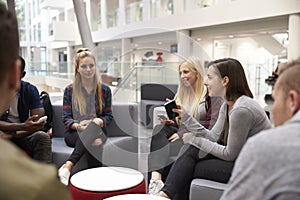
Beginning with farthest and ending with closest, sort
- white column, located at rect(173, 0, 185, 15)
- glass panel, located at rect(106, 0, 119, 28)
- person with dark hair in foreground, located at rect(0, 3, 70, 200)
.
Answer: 1. glass panel, located at rect(106, 0, 119, 28)
2. white column, located at rect(173, 0, 185, 15)
3. person with dark hair in foreground, located at rect(0, 3, 70, 200)

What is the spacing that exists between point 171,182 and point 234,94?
699 millimetres

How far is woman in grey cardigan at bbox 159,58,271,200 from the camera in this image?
5.76ft

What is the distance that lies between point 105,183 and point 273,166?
1296 mm

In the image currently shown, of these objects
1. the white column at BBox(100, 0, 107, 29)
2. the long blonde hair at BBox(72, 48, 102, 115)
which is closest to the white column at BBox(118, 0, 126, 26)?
the white column at BBox(100, 0, 107, 29)

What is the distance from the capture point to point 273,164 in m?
0.77

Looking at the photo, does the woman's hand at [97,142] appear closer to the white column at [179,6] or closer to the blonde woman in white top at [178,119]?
the blonde woman in white top at [178,119]

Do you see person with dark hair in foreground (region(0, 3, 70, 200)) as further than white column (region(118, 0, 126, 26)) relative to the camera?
No

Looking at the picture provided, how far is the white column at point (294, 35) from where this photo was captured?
6891 mm

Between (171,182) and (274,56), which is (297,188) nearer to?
(171,182)

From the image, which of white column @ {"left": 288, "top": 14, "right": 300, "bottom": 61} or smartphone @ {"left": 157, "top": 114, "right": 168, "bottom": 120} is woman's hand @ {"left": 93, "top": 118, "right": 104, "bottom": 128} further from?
white column @ {"left": 288, "top": 14, "right": 300, "bottom": 61}

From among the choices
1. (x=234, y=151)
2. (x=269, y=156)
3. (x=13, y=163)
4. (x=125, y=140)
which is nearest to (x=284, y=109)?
(x=269, y=156)

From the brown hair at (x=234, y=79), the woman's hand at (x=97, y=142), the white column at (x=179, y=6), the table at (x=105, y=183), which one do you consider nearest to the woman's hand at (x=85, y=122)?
the woman's hand at (x=97, y=142)

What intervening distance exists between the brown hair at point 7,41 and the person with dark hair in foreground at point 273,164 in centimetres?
63

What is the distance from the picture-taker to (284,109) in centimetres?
90
